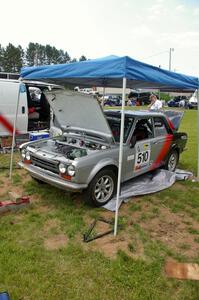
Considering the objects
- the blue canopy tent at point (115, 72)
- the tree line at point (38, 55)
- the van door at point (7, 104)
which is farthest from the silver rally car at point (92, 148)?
the tree line at point (38, 55)

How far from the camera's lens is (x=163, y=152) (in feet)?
20.1

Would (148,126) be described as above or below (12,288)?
above

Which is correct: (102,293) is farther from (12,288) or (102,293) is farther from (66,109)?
(66,109)

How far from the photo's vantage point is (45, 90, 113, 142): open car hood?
4.87 meters

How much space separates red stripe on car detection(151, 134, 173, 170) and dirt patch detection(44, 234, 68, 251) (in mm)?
2764

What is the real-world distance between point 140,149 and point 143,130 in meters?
0.51

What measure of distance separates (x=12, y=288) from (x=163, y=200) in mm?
3142

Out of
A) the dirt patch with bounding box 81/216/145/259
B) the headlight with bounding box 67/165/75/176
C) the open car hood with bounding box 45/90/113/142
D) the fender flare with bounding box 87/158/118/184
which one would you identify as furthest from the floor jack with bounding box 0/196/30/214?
the open car hood with bounding box 45/90/113/142

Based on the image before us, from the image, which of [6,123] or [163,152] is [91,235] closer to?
[163,152]

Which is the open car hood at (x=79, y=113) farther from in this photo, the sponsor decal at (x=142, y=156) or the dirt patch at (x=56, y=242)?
the dirt patch at (x=56, y=242)

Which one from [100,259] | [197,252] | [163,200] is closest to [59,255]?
[100,259]

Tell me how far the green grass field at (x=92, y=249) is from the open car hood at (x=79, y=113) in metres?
1.27

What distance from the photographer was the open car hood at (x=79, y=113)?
4871 millimetres

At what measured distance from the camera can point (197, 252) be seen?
3.68m
